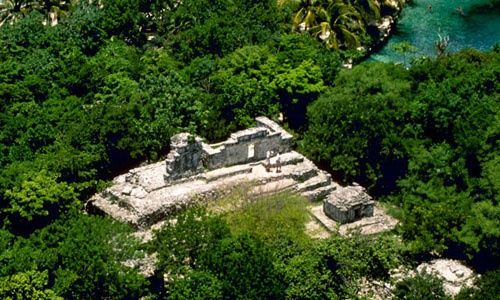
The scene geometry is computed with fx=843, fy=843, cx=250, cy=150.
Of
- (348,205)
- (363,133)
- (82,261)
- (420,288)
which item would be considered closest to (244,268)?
(82,261)

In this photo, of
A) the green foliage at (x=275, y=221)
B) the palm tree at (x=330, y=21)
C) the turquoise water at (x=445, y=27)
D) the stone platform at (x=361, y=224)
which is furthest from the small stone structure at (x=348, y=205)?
the turquoise water at (x=445, y=27)

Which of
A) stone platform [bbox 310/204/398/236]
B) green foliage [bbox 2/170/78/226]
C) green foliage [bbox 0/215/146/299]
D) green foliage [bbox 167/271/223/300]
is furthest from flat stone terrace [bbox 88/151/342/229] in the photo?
green foliage [bbox 167/271/223/300]

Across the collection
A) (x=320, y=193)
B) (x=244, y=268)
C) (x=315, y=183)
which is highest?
(x=315, y=183)

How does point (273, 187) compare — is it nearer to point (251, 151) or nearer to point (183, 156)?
point (251, 151)

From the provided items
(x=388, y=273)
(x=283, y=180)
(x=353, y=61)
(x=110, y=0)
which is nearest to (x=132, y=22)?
(x=110, y=0)

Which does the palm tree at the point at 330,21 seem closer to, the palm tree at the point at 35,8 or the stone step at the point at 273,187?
the palm tree at the point at 35,8

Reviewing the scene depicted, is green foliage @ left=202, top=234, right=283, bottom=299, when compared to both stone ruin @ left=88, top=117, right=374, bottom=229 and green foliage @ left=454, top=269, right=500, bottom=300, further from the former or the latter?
green foliage @ left=454, top=269, right=500, bottom=300
